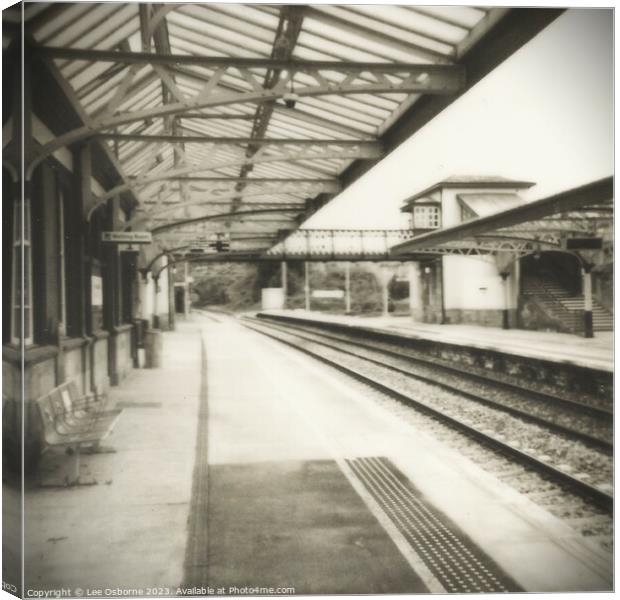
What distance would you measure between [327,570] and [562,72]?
4186 mm

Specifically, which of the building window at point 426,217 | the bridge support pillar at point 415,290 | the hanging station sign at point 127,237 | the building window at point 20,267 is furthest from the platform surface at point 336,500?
the bridge support pillar at point 415,290

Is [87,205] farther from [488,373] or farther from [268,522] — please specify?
[488,373]

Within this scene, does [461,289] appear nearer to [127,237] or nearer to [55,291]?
[127,237]

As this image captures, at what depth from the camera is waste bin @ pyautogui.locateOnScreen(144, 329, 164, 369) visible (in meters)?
10.3

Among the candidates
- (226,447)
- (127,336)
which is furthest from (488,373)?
(226,447)

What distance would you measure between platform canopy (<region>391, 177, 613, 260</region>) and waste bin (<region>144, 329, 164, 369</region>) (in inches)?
255

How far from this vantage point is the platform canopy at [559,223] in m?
5.07

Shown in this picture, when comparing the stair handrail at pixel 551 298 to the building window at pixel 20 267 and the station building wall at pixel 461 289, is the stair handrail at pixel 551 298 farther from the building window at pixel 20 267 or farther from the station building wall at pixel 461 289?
the building window at pixel 20 267

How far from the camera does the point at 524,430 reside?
24.2 feet

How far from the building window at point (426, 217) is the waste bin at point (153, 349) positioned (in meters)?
16.6

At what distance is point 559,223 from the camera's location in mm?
10289

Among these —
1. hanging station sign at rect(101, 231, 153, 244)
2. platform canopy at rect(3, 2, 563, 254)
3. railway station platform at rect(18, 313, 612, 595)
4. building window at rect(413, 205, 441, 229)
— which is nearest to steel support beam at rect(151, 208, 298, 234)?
platform canopy at rect(3, 2, 563, 254)

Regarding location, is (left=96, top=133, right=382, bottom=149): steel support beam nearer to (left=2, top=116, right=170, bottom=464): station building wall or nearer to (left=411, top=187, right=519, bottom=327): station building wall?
(left=2, top=116, right=170, bottom=464): station building wall

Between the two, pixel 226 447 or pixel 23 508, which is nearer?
pixel 23 508
